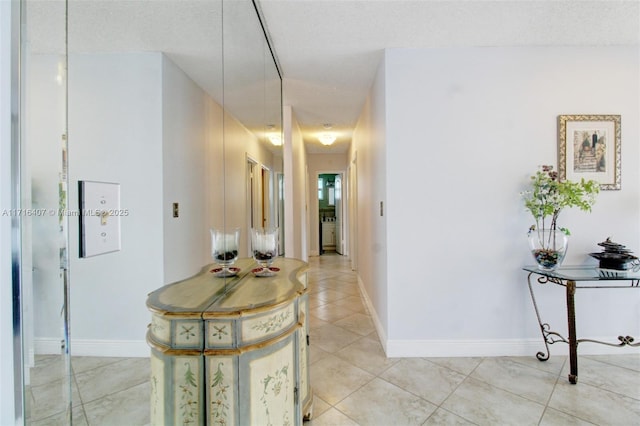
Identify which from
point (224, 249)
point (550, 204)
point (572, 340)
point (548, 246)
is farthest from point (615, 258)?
point (224, 249)

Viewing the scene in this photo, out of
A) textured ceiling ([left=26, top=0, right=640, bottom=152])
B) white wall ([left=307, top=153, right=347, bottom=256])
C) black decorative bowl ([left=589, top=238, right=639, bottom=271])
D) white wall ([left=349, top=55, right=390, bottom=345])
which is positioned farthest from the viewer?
white wall ([left=307, top=153, right=347, bottom=256])

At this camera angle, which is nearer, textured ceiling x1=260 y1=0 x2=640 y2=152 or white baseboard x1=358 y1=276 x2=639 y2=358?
textured ceiling x1=260 y1=0 x2=640 y2=152

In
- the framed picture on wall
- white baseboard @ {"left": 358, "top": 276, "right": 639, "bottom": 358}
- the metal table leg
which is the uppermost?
the framed picture on wall

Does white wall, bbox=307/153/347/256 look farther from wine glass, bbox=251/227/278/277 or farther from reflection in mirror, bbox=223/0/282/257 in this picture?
wine glass, bbox=251/227/278/277

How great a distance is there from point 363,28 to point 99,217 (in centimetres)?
215

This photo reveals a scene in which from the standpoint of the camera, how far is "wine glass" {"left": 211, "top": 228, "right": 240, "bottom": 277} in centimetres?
125

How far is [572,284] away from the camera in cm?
201

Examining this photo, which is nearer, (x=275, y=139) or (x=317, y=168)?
(x=275, y=139)

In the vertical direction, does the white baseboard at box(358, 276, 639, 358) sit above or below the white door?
below

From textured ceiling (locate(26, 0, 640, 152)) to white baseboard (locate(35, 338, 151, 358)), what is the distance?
688mm

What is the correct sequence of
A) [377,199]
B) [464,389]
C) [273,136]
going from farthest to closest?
[377,199]
[273,136]
[464,389]

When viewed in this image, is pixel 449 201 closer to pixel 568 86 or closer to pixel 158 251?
pixel 568 86

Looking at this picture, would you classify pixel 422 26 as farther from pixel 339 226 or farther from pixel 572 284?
pixel 339 226

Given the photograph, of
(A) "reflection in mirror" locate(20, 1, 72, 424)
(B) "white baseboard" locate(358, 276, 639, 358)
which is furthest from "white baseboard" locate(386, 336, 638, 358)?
(A) "reflection in mirror" locate(20, 1, 72, 424)
